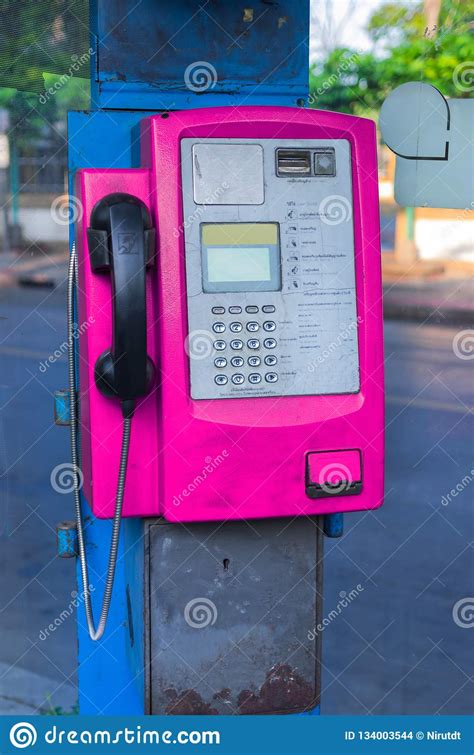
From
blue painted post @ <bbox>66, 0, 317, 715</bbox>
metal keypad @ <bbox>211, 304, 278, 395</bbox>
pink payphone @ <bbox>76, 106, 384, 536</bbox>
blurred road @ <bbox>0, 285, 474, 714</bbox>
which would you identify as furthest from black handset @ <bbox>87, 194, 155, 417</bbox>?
blurred road @ <bbox>0, 285, 474, 714</bbox>

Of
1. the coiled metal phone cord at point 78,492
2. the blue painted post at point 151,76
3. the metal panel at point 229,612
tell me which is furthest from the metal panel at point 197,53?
the metal panel at point 229,612

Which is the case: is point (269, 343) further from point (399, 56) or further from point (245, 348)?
point (399, 56)

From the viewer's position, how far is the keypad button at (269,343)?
68.2 inches

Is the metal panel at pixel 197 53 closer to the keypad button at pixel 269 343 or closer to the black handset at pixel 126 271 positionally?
the black handset at pixel 126 271

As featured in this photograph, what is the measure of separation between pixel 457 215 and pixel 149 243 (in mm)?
1234

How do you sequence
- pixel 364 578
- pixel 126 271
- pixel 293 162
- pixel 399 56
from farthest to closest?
pixel 364 578, pixel 399 56, pixel 293 162, pixel 126 271

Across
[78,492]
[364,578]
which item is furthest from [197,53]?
[364,578]

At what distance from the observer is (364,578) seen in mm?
4406

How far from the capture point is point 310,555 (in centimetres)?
191

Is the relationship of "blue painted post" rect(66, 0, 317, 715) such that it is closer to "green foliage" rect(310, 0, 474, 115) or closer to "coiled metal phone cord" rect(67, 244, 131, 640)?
"coiled metal phone cord" rect(67, 244, 131, 640)

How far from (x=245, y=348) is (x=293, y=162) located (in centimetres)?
32

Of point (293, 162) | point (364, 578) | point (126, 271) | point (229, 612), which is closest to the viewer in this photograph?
point (126, 271)

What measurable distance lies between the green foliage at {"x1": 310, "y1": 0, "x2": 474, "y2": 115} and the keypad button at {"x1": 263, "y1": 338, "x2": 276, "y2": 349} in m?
0.67

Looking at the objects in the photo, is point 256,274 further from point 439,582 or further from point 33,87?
point 439,582
